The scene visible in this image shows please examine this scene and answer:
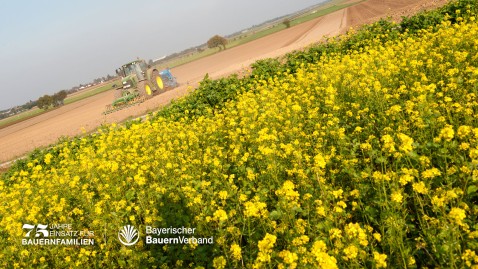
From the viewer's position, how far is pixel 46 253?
484 cm

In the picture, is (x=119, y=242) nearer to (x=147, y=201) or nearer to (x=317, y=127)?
(x=147, y=201)

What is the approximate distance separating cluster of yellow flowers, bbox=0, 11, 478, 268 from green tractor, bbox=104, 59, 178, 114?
1628cm

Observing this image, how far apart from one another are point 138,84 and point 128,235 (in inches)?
819

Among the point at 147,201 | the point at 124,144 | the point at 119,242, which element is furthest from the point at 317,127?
the point at 124,144

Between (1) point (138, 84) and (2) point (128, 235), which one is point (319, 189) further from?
(1) point (138, 84)

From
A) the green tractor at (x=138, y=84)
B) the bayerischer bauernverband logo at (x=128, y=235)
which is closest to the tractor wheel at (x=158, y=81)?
the green tractor at (x=138, y=84)

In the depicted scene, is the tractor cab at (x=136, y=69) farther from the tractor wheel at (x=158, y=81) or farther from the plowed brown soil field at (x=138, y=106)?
the plowed brown soil field at (x=138, y=106)

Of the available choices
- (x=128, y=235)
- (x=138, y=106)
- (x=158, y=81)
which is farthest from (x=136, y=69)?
(x=128, y=235)

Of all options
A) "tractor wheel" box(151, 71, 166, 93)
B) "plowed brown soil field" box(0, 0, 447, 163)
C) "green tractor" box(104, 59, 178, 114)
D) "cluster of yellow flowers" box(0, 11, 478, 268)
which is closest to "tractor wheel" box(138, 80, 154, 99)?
"green tractor" box(104, 59, 178, 114)

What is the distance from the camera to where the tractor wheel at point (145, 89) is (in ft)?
78.5

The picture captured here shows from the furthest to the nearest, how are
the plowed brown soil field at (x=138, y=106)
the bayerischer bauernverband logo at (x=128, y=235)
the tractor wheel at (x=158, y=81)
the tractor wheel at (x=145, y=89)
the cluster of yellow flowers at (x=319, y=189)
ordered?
the tractor wheel at (x=158, y=81), the tractor wheel at (x=145, y=89), the plowed brown soil field at (x=138, y=106), the bayerischer bauernverband logo at (x=128, y=235), the cluster of yellow flowers at (x=319, y=189)

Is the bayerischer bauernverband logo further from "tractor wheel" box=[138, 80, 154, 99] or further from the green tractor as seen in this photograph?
"tractor wheel" box=[138, 80, 154, 99]

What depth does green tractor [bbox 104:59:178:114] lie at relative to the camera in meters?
24.1

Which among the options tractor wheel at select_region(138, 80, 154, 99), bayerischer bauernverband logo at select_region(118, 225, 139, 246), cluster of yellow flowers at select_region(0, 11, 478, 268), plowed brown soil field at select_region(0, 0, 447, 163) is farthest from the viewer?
tractor wheel at select_region(138, 80, 154, 99)
